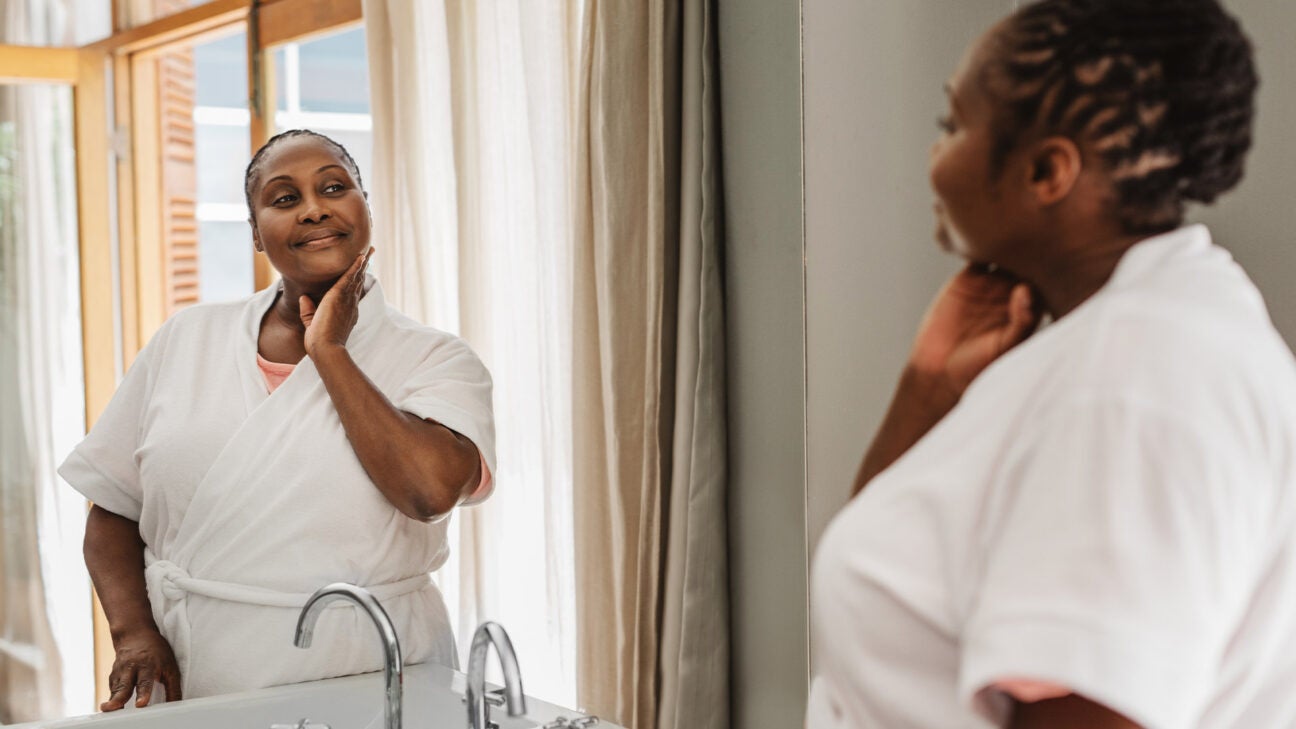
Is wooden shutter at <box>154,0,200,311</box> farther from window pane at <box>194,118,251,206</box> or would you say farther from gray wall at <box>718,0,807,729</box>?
gray wall at <box>718,0,807,729</box>

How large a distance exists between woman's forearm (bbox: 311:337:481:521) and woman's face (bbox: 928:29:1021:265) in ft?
1.69

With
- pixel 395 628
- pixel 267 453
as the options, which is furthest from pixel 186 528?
pixel 395 628

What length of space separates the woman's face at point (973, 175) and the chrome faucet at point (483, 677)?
499 mm

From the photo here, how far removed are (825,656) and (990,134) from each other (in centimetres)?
30

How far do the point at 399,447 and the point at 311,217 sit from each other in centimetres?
23

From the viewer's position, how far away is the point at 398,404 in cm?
101

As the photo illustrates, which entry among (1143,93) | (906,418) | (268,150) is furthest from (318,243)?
(1143,93)

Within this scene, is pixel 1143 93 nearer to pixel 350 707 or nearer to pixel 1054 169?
pixel 1054 169

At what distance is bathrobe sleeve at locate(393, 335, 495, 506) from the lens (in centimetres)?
102

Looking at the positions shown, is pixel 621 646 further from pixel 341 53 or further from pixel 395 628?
pixel 341 53

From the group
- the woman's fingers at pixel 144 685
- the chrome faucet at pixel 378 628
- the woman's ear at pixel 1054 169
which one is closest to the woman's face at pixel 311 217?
the chrome faucet at pixel 378 628

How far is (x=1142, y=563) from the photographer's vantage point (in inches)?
20.9

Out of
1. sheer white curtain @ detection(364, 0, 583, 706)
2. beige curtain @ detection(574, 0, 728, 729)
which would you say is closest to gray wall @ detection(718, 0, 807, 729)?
beige curtain @ detection(574, 0, 728, 729)

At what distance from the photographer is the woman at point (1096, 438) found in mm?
533
